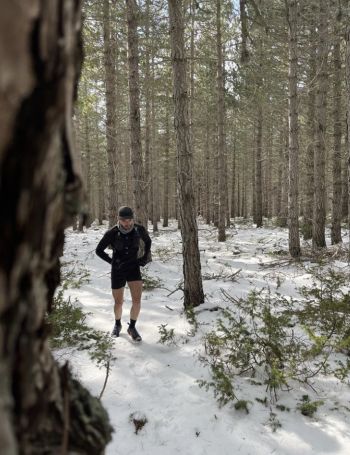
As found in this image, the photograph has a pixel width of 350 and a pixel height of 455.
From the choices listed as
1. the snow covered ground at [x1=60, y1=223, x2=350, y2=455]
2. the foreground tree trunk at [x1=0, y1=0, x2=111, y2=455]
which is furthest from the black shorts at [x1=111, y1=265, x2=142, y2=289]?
the foreground tree trunk at [x1=0, y1=0, x2=111, y2=455]

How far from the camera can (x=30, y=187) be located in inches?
21.5

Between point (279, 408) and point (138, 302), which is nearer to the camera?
point (279, 408)

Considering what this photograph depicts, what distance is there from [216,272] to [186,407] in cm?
543

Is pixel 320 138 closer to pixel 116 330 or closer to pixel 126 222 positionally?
pixel 126 222

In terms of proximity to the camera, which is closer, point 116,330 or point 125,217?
point 125,217

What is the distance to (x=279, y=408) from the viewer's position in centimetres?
346

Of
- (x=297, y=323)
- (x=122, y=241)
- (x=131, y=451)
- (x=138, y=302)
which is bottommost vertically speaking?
(x=131, y=451)

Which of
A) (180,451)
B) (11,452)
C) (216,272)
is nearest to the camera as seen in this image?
(11,452)

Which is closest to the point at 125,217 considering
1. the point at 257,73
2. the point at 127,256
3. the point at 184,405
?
the point at 127,256

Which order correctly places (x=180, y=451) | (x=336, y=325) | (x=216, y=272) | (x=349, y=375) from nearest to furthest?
(x=180, y=451), (x=349, y=375), (x=336, y=325), (x=216, y=272)

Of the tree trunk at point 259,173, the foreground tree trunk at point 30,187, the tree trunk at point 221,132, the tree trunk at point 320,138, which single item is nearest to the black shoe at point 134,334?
the foreground tree trunk at point 30,187

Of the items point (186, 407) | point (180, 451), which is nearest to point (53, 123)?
point (180, 451)

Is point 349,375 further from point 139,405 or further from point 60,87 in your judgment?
point 60,87

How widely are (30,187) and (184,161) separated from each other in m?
5.39
